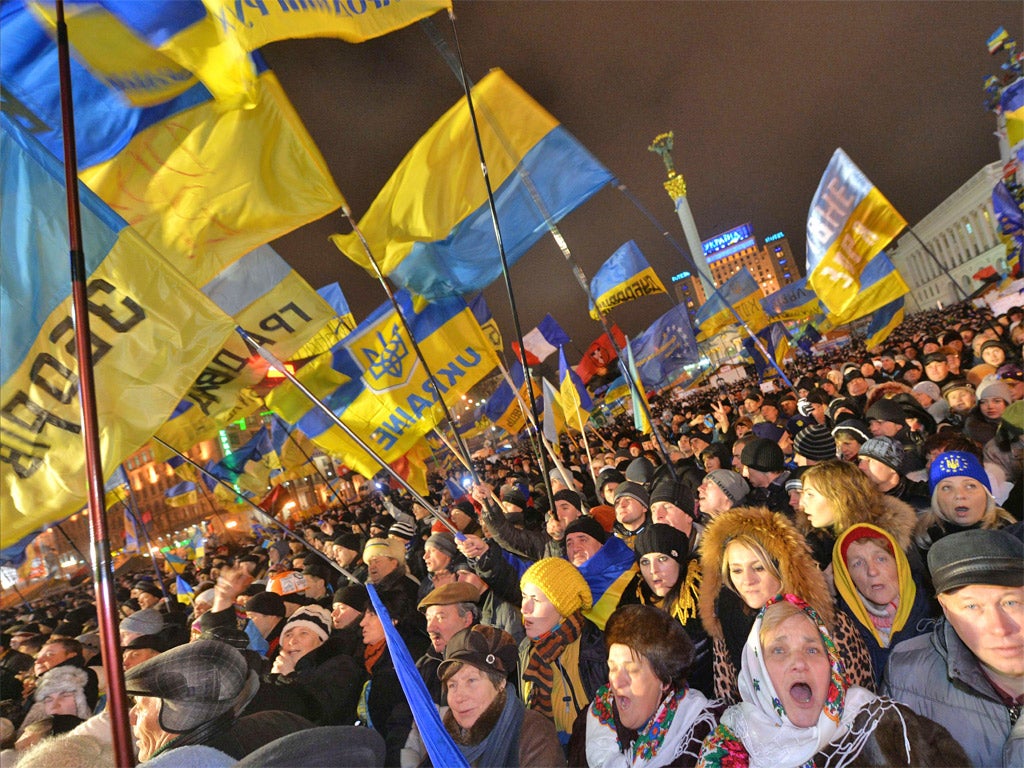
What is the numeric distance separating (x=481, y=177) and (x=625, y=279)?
574cm

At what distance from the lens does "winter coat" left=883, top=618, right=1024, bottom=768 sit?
2.01 metres

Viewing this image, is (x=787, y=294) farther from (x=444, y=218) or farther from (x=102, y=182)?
(x=102, y=182)

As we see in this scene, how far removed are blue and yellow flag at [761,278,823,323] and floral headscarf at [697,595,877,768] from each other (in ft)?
57.4

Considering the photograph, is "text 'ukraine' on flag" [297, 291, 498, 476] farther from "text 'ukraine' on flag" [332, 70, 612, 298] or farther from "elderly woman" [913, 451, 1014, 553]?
"elderly woman" [913, 451, 1014, 553]

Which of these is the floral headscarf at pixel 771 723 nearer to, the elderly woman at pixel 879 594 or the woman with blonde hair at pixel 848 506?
the elderly woman at pixel 879 594

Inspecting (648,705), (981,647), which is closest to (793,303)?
(981,647)

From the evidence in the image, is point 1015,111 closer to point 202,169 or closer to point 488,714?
point 202,169

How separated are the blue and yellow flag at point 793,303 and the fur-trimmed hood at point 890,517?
16.0 metres

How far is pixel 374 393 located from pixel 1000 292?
968 inches

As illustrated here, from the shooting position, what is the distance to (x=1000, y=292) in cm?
2159

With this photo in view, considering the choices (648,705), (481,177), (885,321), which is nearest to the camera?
(648,705)

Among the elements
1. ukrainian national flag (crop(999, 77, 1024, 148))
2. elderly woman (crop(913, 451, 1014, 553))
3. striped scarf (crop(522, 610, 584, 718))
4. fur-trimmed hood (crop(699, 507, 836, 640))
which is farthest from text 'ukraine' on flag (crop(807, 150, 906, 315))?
striped scarf (crop(522, 610, 584, 718))

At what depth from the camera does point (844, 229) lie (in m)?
9.08

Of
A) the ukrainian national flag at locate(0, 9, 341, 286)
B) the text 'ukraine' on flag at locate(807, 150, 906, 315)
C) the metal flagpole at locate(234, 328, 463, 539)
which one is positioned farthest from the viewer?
the text 'ukraine' on flag at locate(807, 150, 906, 315)
